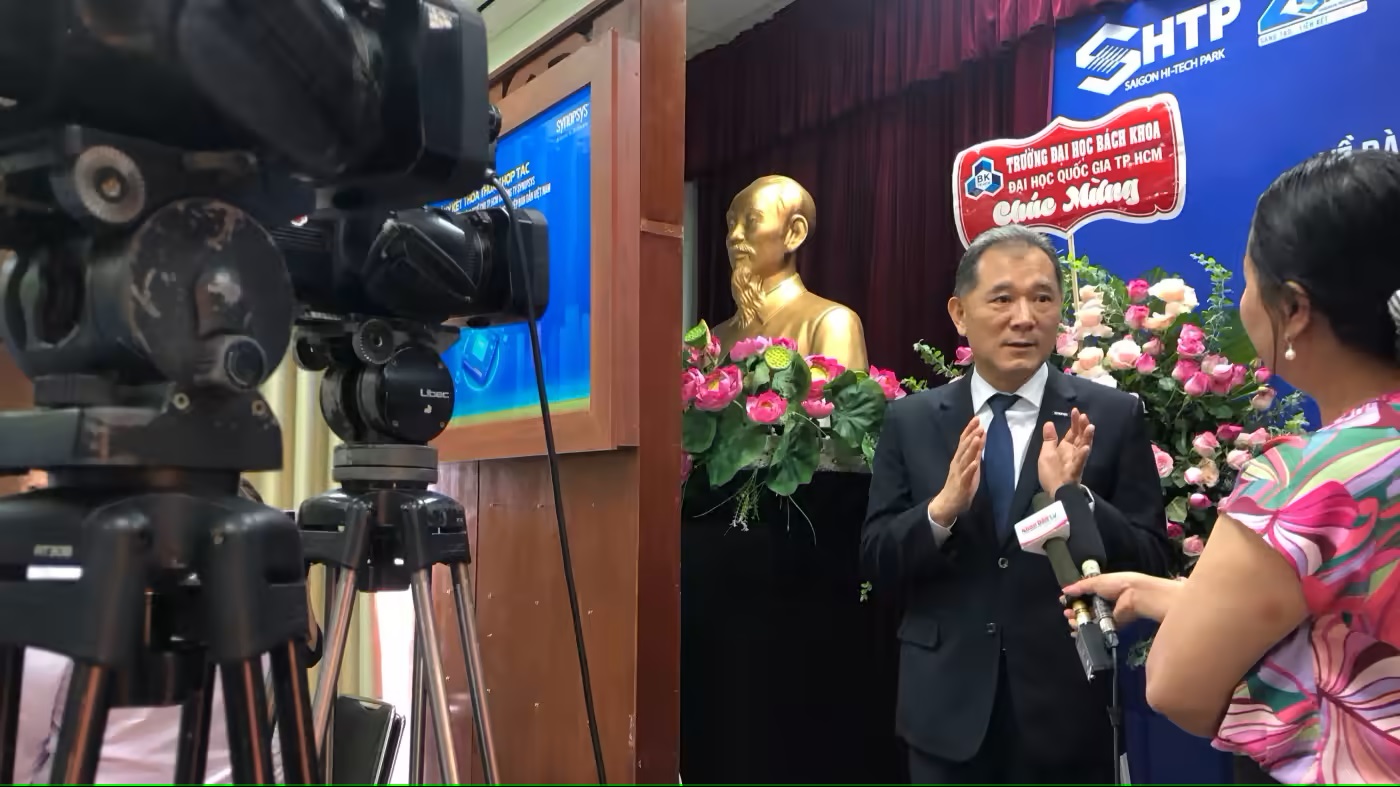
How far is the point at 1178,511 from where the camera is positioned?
1908mm

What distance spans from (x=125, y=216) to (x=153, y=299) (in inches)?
2.4

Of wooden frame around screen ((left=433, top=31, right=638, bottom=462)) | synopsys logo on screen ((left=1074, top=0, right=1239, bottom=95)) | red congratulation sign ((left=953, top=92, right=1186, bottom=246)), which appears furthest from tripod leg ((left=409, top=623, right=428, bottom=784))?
synopsys logo on screen ((left=1074, top=0, right=1239, bottom=95))

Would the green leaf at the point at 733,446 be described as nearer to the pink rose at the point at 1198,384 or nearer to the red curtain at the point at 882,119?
the pink rose at the point at 1198,384

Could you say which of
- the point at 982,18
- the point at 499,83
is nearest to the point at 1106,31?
the point at 982,18

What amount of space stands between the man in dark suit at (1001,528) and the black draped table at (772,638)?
415 millimetres

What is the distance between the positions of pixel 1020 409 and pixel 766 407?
0.46m

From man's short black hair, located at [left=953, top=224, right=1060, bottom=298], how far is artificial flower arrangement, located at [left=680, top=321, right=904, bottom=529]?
0.37 metres

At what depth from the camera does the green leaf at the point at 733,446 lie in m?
1.87

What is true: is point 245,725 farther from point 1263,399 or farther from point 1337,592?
point 1263,399

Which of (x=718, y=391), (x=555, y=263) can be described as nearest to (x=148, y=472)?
(x=555, y=263)

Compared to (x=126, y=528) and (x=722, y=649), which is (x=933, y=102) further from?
(x=126, y=528)

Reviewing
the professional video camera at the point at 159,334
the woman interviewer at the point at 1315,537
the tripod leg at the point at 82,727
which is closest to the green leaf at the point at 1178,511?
the woman interviewer at the point at 1315,537

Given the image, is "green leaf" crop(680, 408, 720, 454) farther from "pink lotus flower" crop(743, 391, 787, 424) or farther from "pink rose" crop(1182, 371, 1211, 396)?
"pink rose" crop(1182, 371, 1211, 396)

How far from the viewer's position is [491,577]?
1.74 metres
